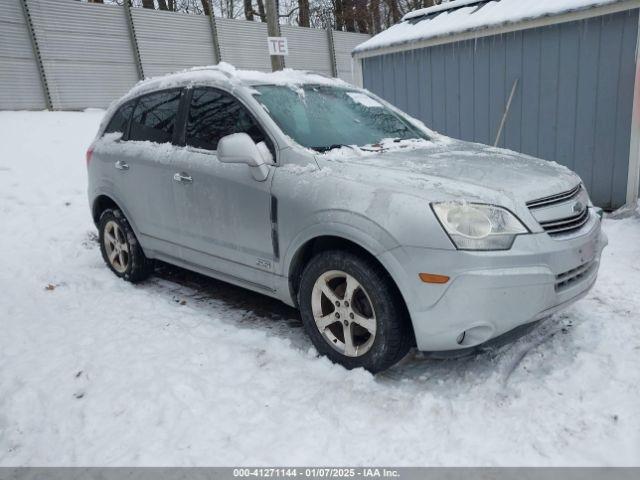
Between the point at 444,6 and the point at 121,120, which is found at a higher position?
the point at 444,6

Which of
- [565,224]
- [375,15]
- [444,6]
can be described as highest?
[375,15]

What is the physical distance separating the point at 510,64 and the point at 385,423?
18.6ft

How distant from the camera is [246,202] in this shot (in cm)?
331

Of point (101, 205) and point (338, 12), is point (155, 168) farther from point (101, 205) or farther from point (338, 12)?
point (338, 12)

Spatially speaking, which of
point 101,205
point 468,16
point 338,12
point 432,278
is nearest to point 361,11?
point 338,12

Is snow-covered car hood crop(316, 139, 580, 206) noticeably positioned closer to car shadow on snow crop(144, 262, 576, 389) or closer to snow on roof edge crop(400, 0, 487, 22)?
car shadow on snow crop(144, 262, 576, 389)

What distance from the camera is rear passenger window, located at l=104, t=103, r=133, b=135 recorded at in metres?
4.57

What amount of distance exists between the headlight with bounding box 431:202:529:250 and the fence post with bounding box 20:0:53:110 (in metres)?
12.2

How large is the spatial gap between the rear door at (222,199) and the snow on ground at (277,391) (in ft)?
1.69

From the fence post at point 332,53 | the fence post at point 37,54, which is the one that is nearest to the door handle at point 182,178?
the fence post at point 37,54

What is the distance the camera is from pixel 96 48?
12.9 meters

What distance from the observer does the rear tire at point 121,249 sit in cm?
454

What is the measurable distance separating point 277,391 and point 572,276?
1.73 m

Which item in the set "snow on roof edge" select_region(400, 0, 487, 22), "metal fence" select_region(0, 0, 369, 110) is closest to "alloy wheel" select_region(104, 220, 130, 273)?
"snow on roof edge" select_region(400, 0, 487, 22)
